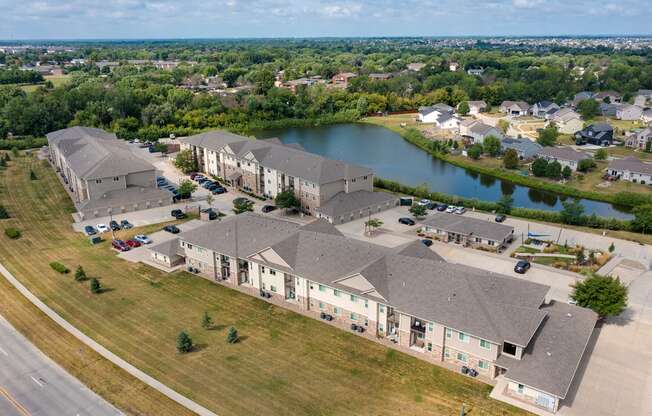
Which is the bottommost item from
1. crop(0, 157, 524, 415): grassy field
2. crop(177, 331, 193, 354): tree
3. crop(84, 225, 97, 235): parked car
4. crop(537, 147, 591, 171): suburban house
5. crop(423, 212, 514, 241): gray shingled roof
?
crop(0, 157, 524, 415): grassy field

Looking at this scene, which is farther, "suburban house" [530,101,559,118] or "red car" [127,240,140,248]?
"suburban house" [530,101,559,118]

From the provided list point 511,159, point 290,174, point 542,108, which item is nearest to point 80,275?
point 290,174

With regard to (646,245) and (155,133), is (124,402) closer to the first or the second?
(646,245)

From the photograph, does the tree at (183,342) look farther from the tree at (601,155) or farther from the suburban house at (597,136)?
the suburban house at (597,136)

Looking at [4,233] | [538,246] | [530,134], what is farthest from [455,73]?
[4,233]

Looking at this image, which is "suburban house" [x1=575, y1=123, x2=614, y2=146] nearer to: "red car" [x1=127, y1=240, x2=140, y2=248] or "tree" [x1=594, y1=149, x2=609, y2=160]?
"tree" [x1=594, y1=149, x2=609, y2=160]

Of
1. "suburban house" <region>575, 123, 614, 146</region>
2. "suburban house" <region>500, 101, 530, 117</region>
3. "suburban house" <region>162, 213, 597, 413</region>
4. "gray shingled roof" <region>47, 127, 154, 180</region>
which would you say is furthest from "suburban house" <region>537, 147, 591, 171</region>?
"gray shingled roof" <region>47, 127, 154, 180</region>

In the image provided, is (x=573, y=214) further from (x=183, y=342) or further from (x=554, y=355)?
(x=183, y=342)

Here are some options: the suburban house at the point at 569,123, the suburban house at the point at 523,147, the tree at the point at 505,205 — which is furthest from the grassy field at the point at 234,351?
the suburban house at the point at 569,123
